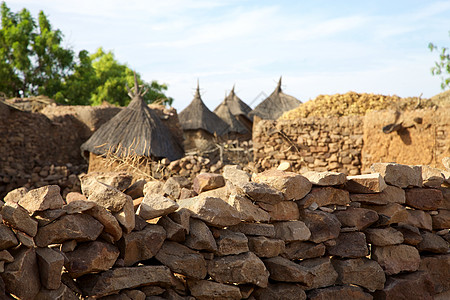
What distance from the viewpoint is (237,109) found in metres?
28.5

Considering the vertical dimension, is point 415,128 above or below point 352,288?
above

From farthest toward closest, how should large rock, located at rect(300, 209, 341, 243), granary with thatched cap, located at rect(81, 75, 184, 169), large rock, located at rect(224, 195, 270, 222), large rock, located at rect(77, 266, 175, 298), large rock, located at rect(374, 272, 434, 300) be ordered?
1. granary with thatched cap, located at rect(81, 75, 184, 169)
2. large rock, located at rect(374, 272, 434, 300)
3. large rock, located at rect(300, 209, 341, 243)
4. large rock, located at rect(224, 195, 270, 222)
5. large rock, located at rect(77, 266, 175, 298)

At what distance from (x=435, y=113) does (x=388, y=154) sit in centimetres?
107

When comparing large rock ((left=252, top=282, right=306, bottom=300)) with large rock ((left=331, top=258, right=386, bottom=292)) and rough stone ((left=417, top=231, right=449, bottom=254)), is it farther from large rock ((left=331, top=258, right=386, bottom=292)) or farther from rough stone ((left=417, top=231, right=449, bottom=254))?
rough stone ((left=417, top=231, right=449, bottom=254))

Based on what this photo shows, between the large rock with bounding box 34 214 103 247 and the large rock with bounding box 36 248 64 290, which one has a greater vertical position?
the large rock with bounding box 34 214 103 247

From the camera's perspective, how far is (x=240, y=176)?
403 cm

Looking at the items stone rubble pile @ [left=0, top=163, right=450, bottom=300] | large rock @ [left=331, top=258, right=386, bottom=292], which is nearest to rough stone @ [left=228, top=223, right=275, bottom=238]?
stone rubble pile @ [left=0, top=163, right=450, bottom=300]

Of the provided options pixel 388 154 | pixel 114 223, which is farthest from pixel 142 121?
pixel 114 223

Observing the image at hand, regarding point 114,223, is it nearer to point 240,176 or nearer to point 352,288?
point 240,176

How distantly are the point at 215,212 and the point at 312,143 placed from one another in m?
6.43

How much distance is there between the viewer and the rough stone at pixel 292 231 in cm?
374

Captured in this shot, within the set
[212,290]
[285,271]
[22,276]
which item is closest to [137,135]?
[285,271]

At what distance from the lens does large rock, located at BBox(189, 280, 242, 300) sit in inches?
132

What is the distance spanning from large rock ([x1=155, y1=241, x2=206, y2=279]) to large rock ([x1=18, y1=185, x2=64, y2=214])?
0.76 m
